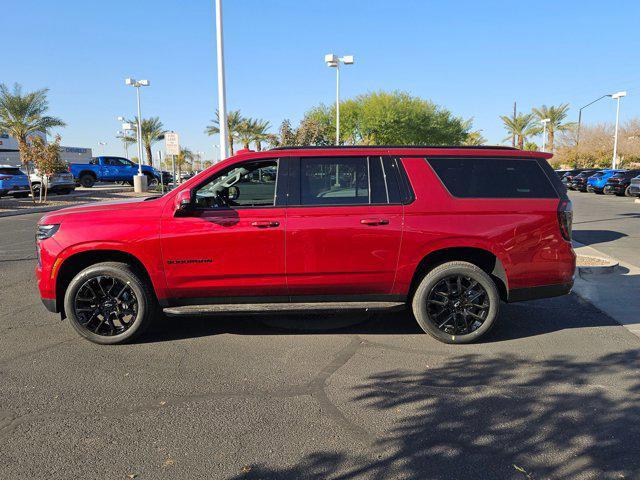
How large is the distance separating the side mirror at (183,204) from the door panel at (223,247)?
58 millimetres

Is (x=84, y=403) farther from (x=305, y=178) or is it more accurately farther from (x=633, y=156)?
(x=633, y=156)

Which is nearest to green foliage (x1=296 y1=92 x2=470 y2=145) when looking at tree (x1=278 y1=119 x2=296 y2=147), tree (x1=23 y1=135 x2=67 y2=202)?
tree (x1=278 y1=119 x2=296 y2=147)

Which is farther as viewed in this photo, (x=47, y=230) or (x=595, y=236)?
(x=595, y=236)

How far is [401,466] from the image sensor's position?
273 cm

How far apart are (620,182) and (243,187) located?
94.3 feet

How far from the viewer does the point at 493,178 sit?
15.3ft

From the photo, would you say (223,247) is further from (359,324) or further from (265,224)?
(359,324)

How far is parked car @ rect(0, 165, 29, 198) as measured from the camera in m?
21.4

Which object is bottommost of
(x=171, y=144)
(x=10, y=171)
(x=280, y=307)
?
Result: (x=280, y=307)

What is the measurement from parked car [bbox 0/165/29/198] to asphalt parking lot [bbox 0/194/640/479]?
19561mm

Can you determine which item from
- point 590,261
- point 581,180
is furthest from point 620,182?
point 590,261

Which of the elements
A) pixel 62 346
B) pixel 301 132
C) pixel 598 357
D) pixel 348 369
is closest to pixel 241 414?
pixel 348 369

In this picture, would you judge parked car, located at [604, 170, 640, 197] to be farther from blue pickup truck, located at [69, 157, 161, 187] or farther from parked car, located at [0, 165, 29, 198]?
parked car, located at [0, 165, 29, 198]

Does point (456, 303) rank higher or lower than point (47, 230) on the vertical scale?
lower
